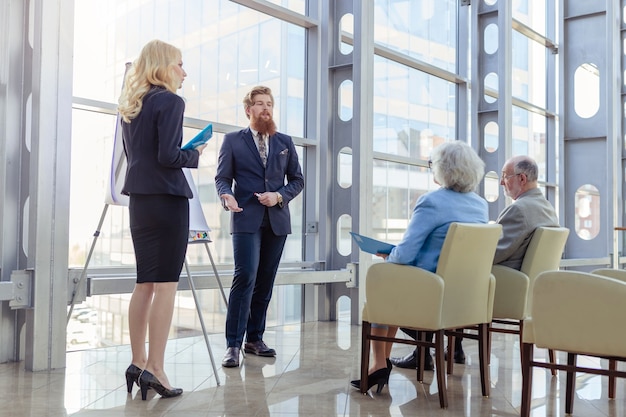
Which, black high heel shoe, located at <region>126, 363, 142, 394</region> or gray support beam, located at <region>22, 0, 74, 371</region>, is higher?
gray support beam, located at <region>22, 0, 74, 371</region>

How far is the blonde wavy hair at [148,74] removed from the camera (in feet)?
9.46

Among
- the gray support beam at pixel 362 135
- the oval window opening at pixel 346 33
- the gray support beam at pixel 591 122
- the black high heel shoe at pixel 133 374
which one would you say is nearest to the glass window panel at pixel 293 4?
the oval window opening at pixel 346 33

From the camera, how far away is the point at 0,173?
3.74m

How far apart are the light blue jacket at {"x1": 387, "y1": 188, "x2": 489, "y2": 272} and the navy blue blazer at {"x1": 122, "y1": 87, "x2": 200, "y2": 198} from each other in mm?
1020

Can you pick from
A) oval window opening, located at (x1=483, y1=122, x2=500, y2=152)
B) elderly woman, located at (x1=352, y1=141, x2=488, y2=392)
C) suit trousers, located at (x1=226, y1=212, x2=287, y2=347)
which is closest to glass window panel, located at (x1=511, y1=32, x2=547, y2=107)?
oval window opening, located at (x1=483, y1=122, x2=500, y2=152)

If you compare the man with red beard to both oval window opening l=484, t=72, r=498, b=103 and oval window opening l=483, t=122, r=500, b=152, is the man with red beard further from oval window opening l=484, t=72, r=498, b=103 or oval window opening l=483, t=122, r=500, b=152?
oval window opening l=484, t=72, r=498, b=103

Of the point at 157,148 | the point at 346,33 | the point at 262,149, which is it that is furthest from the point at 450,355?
the point at 346,33

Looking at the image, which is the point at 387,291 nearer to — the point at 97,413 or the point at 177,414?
the point at 177,414

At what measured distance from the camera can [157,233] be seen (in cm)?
286

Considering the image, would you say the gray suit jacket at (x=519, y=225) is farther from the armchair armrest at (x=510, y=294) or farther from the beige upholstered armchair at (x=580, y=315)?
the beige upholstered armchair at (x=580, y=315)

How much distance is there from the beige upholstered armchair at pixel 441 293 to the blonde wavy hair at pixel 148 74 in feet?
4.16

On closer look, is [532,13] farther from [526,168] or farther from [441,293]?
[441,293]

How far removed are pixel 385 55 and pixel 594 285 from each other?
178 inches

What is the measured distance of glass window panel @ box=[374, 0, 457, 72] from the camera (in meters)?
6.65
